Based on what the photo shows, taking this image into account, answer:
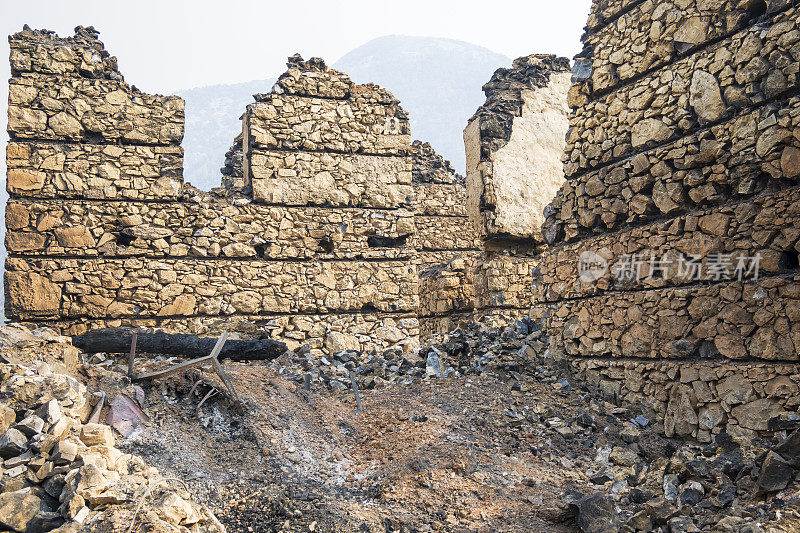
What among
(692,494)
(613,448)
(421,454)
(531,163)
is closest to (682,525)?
(692,494)

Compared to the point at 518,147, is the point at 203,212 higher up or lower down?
lower down

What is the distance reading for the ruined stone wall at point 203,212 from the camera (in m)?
6.41

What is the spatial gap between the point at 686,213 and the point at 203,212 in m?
5.07

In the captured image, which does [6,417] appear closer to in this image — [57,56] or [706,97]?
[57,56]

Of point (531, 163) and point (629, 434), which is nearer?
point (629, 434)

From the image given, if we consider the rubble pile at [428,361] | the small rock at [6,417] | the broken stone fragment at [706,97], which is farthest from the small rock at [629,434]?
the small rock at [6,417]

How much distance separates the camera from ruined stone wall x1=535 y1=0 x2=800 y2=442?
4461 mm

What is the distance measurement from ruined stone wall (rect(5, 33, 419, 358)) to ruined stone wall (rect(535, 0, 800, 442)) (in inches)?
91.5

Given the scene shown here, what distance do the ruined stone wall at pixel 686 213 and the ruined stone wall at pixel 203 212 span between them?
232cm

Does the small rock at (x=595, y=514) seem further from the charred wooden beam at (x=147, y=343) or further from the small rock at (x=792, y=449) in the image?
the charred wooden beam at (x=147, y=343)

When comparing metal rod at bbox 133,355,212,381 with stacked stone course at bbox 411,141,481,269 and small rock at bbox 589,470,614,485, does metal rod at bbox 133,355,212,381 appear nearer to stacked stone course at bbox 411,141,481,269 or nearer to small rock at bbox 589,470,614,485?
small rock at bbox 589,470,614,485

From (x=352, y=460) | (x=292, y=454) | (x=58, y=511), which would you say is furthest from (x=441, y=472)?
(x=58, y=511)

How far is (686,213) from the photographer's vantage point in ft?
17.1

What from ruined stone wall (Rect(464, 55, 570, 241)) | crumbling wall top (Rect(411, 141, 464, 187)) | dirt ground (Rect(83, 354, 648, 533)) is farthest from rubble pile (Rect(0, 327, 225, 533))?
crumbling wall top (Rect(411, 141, 464, 187))
